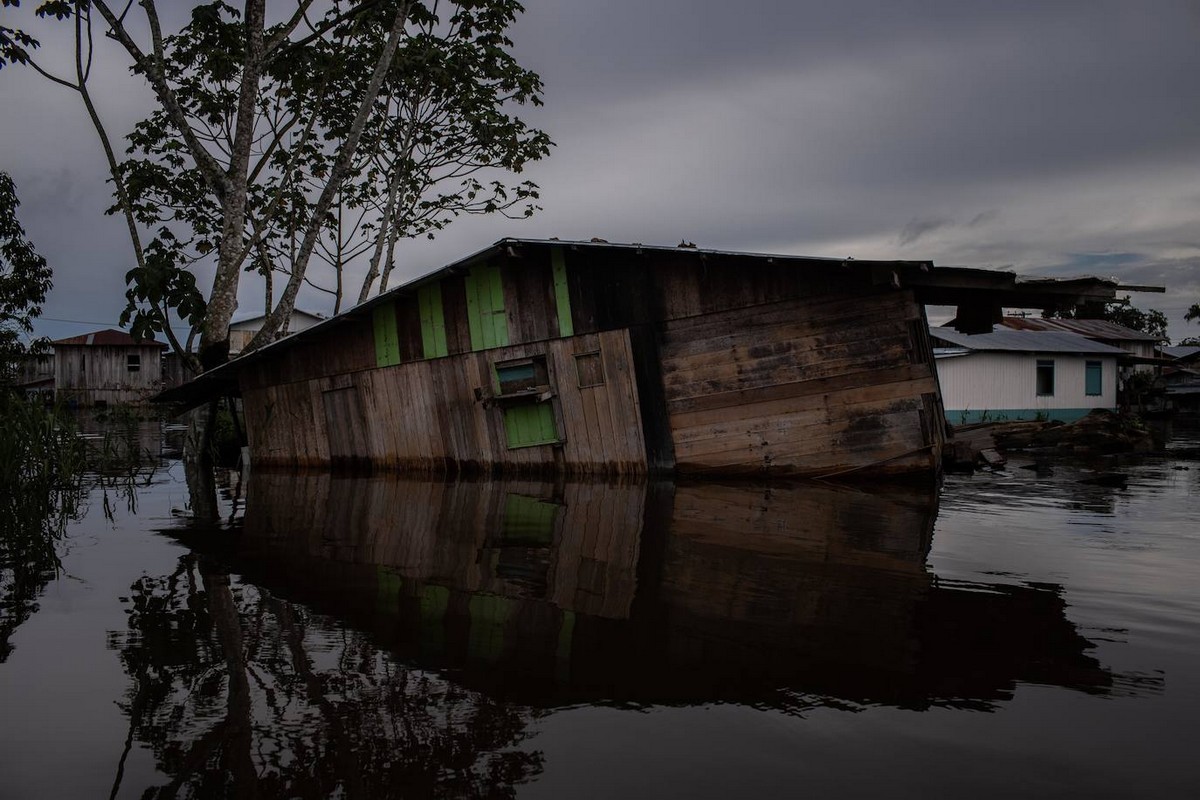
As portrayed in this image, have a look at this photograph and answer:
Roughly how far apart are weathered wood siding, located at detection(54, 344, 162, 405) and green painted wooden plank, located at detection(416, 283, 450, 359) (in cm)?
3749

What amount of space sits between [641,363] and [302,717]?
9.81 m

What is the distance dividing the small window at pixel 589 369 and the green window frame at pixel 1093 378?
82.8 ft

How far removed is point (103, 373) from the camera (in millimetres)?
45719

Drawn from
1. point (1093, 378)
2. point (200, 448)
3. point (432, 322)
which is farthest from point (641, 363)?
point (1093, 378)

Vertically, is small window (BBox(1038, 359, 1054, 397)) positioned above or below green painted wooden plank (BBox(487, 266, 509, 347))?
below

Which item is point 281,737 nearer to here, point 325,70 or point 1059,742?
point 1059,742

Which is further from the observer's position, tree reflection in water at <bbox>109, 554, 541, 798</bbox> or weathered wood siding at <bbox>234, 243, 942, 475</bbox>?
weathered wood siding at <bbox>234, 243, 942, 475</bbox>

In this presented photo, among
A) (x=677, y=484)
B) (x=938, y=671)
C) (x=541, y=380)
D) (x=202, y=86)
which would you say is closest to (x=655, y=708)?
(x=938, y=671)

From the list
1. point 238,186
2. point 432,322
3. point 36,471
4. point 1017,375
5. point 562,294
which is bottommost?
point 1017,375

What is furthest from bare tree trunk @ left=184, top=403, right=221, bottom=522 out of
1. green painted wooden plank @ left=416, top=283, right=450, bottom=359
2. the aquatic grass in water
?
green painted wooden plank @ left=416, top=283, right=450, bottom=359

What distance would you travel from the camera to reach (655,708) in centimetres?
284

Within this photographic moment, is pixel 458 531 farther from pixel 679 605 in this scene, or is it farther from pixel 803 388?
pixel 803 388

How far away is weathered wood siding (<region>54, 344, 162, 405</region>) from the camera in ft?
148

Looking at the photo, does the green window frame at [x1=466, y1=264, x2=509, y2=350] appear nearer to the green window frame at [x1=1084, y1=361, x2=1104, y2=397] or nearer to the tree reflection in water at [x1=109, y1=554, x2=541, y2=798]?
the tree reflection in water at [x1=109, y1=554, x2=541, y2=798]
